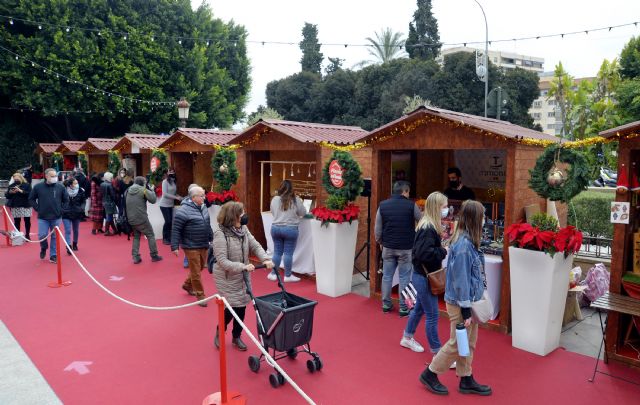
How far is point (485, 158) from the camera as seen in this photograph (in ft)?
26.5

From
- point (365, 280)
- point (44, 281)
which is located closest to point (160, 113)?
point (44, 281)

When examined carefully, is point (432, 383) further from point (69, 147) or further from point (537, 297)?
point (69, 147)

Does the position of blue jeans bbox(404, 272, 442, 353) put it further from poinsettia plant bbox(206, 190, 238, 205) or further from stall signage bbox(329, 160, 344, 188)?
poinsettia plant bbox(206, 190, 238, 205)

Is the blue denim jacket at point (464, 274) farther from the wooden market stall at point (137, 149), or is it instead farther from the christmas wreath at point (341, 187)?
the wooden market stall at point (137, 149)

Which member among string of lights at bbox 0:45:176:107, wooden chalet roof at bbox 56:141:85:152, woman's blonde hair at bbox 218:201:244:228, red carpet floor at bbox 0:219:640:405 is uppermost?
string of lights at bbox 0:45:176:107

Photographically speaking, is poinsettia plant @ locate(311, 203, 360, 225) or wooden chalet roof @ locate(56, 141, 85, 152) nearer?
poinsettia plant @ locate(311, 203, 360, 225)

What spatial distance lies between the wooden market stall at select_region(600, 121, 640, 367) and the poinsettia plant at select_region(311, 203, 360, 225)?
3131 millimetres

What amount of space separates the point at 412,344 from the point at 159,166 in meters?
7.92

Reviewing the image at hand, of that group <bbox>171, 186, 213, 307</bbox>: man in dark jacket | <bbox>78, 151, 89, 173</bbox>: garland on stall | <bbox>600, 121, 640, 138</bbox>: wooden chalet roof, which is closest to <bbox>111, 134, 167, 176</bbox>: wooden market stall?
→ <bbox>78, 151, 89, 173</bbox>: garland on stall

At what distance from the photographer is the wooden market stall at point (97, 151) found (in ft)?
47.4

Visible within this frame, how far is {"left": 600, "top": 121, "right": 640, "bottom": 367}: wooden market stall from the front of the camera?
4430mm

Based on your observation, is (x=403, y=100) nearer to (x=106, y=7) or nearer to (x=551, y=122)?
(x=106, y=7)

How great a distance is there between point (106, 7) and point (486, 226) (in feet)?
64.9

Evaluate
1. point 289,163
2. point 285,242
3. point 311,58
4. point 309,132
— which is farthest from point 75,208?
point 311,58
